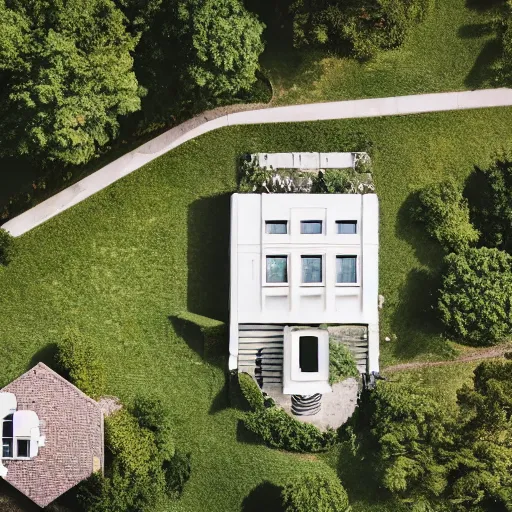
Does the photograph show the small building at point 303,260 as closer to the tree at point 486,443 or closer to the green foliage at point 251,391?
the green foliage at point 251,391

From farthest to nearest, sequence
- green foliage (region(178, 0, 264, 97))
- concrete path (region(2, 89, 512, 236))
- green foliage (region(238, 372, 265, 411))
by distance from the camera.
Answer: concrete path (region(2, 89, 512, 236))
green foliage (region(238, 372, 265, 411))
green foliage (region(178, 0, 264, 97))

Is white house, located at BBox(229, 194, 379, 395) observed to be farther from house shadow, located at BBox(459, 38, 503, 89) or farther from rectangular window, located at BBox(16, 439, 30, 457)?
rectangular window, located at BBox(16, 439, 30, 457)

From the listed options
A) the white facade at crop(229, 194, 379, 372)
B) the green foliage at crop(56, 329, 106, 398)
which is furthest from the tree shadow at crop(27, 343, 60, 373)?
Answer: the white facade at crop(229, 194, 379, 372)

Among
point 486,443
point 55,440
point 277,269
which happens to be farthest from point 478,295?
point 55,440

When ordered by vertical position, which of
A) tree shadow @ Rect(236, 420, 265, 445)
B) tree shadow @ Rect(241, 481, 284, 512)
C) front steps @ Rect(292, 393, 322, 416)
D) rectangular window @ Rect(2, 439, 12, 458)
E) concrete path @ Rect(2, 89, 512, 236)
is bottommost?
tree shadow @ Rect(241, 481, 284, 512)

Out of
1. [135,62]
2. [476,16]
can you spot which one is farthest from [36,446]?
[476,16]

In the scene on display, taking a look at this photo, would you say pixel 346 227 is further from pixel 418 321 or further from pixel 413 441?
pixel 413 441
